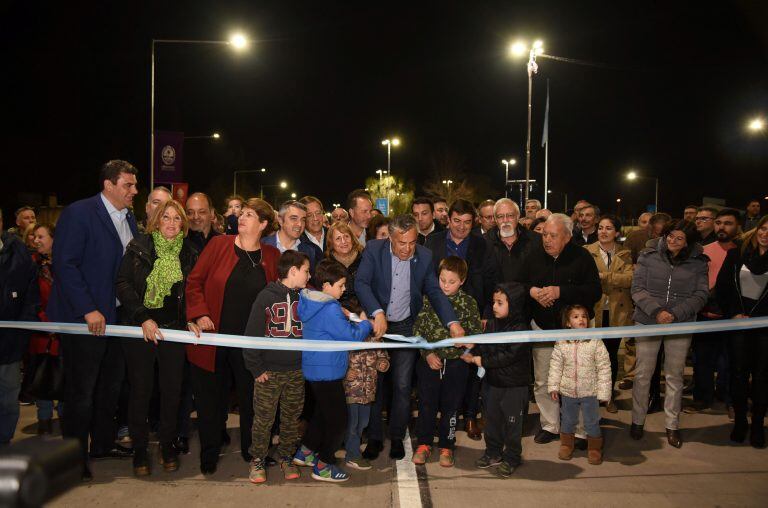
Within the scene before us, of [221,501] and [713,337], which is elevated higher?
[713,337]

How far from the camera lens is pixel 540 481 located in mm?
5352

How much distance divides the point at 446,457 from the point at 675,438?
92.6 inches

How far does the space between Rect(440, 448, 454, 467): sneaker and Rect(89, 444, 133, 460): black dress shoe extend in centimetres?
279

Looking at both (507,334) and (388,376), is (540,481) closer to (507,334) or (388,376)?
(507,334)

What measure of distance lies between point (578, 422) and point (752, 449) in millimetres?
1702

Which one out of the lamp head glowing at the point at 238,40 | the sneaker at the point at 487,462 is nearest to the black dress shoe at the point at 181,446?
the sneaker at the point at 487,462

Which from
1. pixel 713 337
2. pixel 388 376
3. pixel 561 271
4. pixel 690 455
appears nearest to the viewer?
pixel 690 455

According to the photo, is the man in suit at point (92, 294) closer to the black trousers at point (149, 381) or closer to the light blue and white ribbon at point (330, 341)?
the light blue and white ribbon at point (330, 341)

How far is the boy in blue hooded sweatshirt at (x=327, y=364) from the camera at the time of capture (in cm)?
527

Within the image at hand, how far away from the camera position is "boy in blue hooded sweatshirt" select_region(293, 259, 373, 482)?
17.3 feet

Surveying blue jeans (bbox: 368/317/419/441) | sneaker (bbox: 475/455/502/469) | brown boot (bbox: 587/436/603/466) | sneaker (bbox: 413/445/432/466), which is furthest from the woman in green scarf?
brown boot (bbox: 587/436/603/466)

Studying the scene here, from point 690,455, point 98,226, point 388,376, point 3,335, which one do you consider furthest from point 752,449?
point 3,335

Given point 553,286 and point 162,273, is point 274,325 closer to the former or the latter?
point 162,273

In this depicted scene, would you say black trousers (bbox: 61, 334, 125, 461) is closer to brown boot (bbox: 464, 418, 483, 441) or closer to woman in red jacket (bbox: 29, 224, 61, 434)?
woman in red jacket (bbox: 29, 224, 61, 434)
